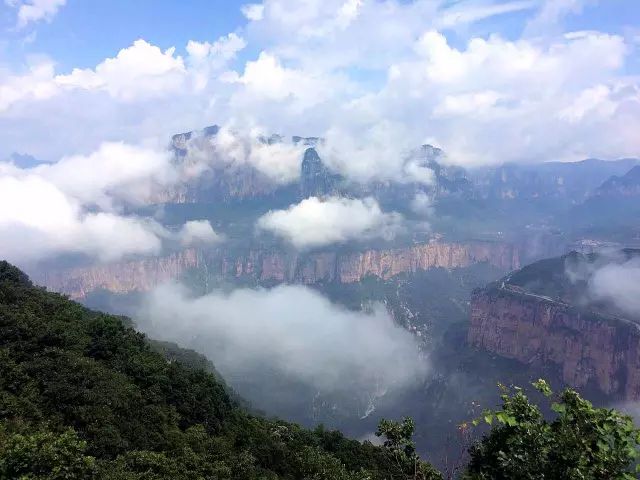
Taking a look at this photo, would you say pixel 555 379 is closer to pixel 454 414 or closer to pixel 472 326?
pixel 454 414

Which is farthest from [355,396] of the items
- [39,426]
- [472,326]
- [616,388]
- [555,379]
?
[39,426]

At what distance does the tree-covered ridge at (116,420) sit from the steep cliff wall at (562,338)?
111 meters

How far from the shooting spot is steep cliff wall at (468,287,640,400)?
131 meters

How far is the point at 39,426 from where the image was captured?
85.9 ft

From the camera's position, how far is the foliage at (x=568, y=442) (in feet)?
35.3

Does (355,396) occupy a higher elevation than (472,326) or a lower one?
lower

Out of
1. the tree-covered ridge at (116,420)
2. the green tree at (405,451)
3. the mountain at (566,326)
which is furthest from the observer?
the mountain at (566,326)

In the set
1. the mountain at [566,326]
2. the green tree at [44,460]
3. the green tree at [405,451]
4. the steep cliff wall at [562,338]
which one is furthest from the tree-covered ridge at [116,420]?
the mountain at [566,326]

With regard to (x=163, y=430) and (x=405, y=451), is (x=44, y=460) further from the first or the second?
(x=163, y=430)

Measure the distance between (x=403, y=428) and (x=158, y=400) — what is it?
2596 centimetres

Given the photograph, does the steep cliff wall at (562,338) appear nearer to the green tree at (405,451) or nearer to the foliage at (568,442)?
the green tree at (405,451)

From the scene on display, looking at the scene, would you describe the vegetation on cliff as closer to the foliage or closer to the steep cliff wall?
the foliage

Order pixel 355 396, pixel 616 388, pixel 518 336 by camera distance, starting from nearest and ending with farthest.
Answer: pixel 616 388, pixel 518 336, pixel 355 396

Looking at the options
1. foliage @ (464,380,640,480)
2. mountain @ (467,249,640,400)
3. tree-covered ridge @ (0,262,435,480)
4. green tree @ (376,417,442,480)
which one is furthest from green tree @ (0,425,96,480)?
mountain @ (467,249,640,400)
